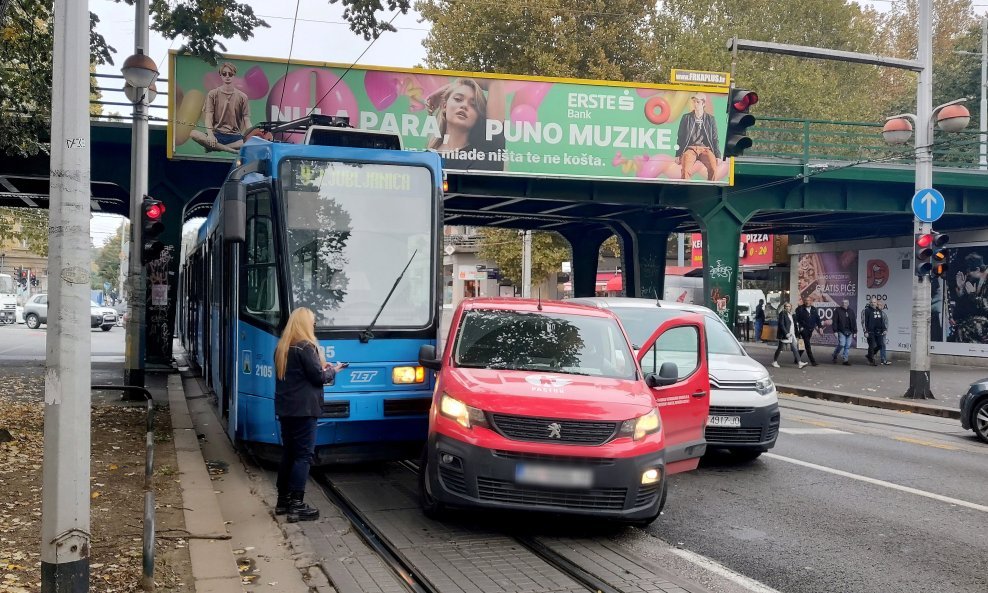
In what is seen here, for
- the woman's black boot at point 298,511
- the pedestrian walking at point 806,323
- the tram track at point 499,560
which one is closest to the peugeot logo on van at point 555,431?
the tram track at point 499,560

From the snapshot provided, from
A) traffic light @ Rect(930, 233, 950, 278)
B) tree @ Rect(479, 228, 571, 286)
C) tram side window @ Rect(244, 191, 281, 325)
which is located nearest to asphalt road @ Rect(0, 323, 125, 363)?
tram side window @ Rect(244, 191, 281, 325)

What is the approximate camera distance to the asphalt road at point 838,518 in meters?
6.20

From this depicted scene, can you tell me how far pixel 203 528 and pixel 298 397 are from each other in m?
1.13

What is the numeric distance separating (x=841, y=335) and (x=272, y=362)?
21999 mm

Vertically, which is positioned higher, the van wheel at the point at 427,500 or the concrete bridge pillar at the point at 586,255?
the concrete bridge pillar at the point at 586,255

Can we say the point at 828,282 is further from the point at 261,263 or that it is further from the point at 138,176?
the point at 261,263

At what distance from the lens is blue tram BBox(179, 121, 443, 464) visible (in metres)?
8.71

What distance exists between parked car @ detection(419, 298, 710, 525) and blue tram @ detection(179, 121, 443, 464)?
1.06 meters

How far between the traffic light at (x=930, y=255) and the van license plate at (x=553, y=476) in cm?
1483

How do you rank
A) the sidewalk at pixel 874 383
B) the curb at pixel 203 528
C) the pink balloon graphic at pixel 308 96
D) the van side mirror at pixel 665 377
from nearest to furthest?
the curb at pixel 203 528 < the van side mirror at pixel 665 377 < the sidewalk at pixel 874 383 < the pink balloon graphic at pixel 308 96

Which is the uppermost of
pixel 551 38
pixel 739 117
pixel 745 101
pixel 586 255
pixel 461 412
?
pixel 551 38

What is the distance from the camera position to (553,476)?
6.61 meters

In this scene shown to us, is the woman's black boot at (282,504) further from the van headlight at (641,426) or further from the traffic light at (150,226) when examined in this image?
the traffic light at (150,226)

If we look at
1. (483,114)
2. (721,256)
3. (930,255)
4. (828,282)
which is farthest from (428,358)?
(828,282)
